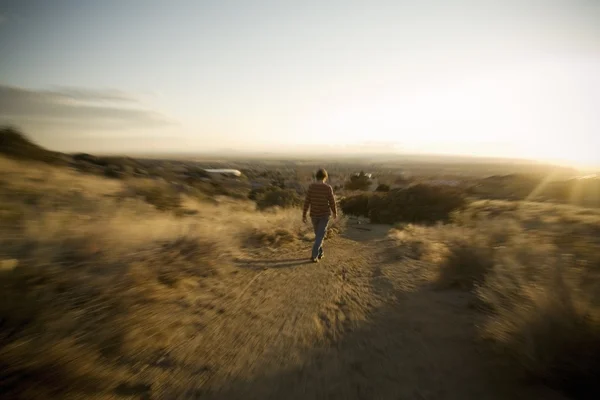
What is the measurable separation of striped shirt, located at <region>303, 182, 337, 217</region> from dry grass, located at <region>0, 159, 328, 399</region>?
2.36 m

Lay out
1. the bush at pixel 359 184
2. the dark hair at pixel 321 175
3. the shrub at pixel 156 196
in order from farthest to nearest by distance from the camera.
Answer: the bush at pixel 359 184 → the shrub at pixel 156 196 → the dark hair at pixel 321 175

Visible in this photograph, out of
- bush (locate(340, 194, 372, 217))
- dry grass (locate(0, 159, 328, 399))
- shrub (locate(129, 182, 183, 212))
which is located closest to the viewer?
dry grass (locate(0, 159, 328, 399))

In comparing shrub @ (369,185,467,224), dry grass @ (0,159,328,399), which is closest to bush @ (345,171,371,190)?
shrub @ (369,185,467,224)

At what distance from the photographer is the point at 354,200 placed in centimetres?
2073

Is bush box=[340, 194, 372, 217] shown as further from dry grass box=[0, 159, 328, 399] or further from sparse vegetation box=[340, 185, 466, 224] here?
dry grass box=[0, 159, 328, 399]

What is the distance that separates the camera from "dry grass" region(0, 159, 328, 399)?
8.41 ft

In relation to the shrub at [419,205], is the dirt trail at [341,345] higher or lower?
higher

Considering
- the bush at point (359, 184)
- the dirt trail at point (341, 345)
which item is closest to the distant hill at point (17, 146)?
the dirt trail at point (341, 345)

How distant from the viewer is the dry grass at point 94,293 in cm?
256

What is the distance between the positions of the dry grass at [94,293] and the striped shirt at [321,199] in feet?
7.73

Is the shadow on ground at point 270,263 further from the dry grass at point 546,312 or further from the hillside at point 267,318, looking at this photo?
the dry grass at point 546,312

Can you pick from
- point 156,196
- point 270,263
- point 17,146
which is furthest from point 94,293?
point 17,146

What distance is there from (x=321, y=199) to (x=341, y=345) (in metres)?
3.89

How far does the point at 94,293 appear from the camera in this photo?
3.84 meters
